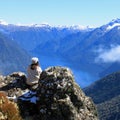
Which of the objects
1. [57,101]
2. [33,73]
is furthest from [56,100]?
[33,73]

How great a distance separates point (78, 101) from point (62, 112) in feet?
3.65

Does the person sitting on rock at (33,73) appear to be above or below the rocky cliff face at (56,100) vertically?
above

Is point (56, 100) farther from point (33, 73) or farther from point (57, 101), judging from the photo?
point (33, 73)

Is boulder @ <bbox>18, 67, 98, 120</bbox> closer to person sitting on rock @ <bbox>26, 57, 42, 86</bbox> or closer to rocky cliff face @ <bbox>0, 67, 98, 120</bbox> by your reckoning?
rocky cliff face @ <bbox>0, 67, 98, 120</bbox>

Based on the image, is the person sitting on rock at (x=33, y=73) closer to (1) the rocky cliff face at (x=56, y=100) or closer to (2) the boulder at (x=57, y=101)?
(1) the rocky cliff face at (x=56, y=100)

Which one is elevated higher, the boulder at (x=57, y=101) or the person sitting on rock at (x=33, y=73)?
the person sitting on rock at (x=33, y=73)

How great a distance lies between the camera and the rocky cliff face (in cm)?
1895

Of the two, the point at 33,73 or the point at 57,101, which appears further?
the point at 33,73

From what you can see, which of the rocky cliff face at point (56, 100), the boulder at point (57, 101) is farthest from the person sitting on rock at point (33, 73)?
the boulder at point (57, 101)

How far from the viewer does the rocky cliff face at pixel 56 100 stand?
746 inches

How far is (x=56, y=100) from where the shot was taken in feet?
63.4

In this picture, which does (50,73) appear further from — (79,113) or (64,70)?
(79,113)

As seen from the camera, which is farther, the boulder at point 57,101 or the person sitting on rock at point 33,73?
the person sitting on rock at point 33,73

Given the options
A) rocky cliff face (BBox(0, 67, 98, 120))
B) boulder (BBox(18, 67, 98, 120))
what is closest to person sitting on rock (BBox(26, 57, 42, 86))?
rocky cliff face (BBox(0, 67, 98, 120))
